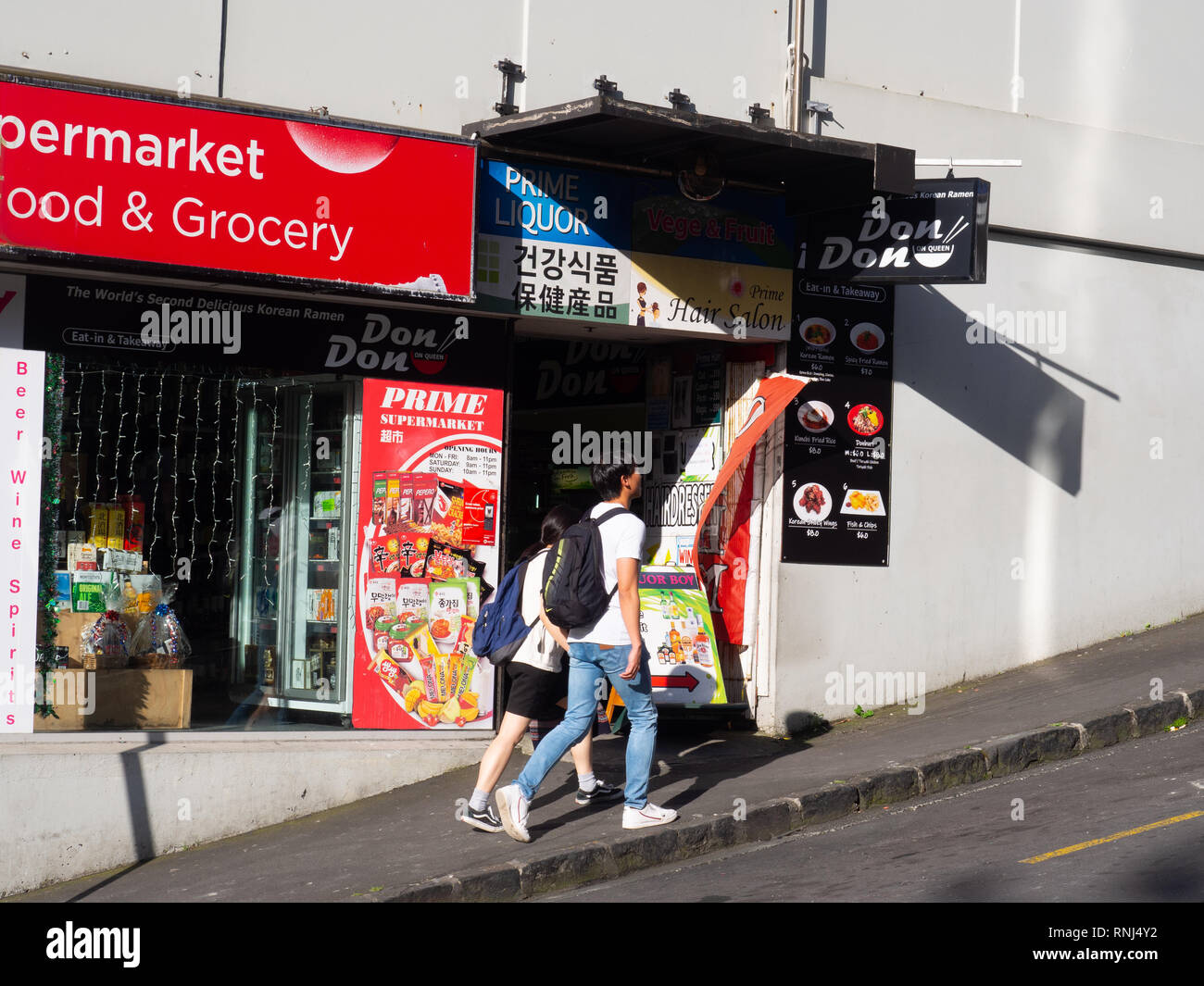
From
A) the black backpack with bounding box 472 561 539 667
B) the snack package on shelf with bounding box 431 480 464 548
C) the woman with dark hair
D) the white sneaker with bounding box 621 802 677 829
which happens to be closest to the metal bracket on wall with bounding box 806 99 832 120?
the snack package on shelf with bounding box 431 480 464 548

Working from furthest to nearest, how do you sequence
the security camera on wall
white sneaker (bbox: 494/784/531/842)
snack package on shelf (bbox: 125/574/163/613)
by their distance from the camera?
the security camera on wall → snack package on shelf (bbox: 125/574/163/613) → white sneaker (bbox: 494/784/531/842)

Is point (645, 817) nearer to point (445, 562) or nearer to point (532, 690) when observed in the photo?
point (532, 690)

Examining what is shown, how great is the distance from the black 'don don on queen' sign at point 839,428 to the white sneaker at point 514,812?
3.57 m

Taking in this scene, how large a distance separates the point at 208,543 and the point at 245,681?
914 mm

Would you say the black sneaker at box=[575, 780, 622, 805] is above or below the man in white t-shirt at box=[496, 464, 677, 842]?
below

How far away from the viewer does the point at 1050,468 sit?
37.4ft

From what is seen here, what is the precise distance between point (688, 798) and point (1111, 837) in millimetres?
2362

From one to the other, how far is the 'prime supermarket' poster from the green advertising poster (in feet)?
4.04

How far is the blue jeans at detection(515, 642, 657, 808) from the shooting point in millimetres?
7391

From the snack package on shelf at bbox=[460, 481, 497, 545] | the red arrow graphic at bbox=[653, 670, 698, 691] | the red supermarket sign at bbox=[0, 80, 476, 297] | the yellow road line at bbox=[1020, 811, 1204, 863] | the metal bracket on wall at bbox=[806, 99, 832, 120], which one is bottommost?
the yellow road line at bbox=[1020, 811, 1204, 863]

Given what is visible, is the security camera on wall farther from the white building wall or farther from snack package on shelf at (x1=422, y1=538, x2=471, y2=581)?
snack package on shelf at (x1=422, y1=538, x2=471, y2=581)

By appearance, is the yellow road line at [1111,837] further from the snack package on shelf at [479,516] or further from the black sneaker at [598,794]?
the snack package on shelf at [479,516]

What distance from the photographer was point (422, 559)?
9195 millimetres
